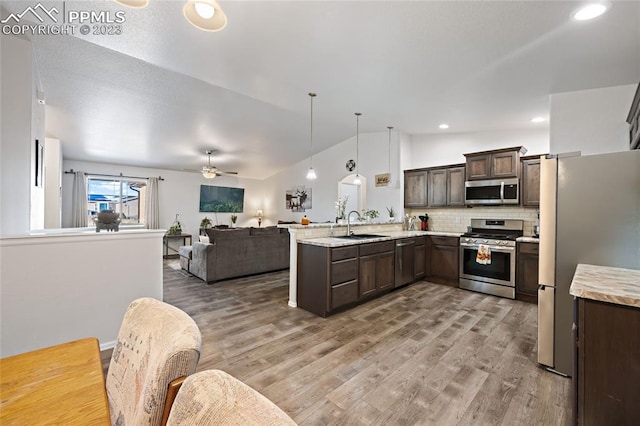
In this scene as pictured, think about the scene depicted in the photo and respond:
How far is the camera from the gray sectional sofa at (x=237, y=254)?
16.0ft

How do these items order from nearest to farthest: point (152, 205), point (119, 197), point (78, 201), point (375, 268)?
point (375, 268), point (78, 201), point (119, 197), point (152, 205)

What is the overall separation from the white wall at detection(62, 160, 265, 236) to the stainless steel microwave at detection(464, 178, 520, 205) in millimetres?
7046

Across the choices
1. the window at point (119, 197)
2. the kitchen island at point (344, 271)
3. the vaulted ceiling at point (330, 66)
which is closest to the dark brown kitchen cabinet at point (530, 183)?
the vaulted ceiling at point (330, 66)

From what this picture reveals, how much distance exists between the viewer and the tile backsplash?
4496 mm

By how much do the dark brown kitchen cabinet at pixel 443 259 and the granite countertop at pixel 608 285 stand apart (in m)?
2.87

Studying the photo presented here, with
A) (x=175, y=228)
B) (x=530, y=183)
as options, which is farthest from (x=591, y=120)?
(x=175, y=228)

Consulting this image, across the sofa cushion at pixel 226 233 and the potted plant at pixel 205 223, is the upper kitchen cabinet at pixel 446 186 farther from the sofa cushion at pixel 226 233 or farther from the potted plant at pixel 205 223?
the potted plant at pixel 205 223

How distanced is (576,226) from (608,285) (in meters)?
0.79

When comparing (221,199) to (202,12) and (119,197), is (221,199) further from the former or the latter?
(202,12)

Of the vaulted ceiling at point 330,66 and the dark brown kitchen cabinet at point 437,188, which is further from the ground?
the vaulted ceiling at point 330,66

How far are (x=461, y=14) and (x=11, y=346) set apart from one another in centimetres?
450

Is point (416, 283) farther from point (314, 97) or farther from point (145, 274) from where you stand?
point (145, 274)

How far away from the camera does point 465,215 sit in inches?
206

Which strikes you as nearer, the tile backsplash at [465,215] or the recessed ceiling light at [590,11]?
the recessed ceiling light at [590,11]
